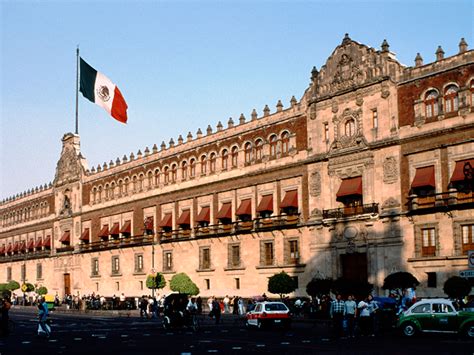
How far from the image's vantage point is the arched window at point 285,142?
52188 millimetres

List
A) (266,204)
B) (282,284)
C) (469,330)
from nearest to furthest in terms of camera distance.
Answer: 1. (469,330)
2. (282,284)
3. (266,204)

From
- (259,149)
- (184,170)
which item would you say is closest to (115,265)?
(184,170)

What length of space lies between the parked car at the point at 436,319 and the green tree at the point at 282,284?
19.0 metres

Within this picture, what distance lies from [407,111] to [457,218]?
7662 mm

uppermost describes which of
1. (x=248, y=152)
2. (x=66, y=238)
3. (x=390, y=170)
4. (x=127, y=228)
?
(x=248, y=152)

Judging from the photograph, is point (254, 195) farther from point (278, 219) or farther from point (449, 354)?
point (449, 354)

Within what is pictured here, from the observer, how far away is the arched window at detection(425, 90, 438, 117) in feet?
139

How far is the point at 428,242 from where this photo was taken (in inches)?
1647

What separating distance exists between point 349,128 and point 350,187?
4.11 metres

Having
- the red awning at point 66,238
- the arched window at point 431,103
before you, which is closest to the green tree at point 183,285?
the arched window at point 431,103

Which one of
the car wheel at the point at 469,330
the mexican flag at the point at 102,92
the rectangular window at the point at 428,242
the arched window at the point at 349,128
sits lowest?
the car wheel at the point at 469,330

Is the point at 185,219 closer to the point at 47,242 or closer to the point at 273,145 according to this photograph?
the point at 273,145

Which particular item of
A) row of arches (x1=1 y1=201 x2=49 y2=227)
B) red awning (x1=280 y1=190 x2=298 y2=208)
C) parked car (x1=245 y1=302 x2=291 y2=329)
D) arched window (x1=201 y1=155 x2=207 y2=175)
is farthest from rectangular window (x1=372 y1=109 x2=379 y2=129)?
row of arches (x1=1 y1=201 x2=49 y2=227)

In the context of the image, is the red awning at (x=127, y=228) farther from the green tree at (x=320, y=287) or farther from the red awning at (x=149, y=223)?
the green tree at (x=320, y=287)
